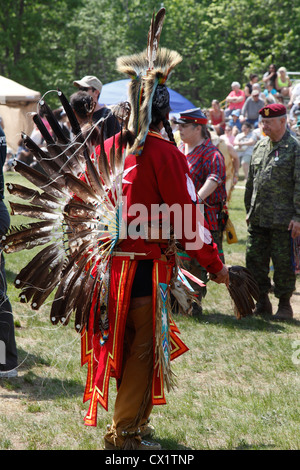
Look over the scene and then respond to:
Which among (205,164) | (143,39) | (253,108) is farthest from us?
(143,39)

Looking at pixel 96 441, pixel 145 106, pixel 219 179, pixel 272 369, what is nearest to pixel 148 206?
pixel 145 106

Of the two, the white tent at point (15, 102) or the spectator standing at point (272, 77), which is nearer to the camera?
the white tent at point (15, 102)

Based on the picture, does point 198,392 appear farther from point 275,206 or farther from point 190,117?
point 190,117

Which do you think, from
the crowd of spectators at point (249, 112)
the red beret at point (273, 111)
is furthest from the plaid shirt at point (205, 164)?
the crowd of spectators at point (249, 112)

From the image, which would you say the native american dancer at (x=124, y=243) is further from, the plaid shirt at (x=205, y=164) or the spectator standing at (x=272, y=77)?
the spectator standing at (x=272, y=77)

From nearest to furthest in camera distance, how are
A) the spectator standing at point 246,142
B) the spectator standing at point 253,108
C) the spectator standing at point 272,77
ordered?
the spectator standing at point 246,142
the spectator standing at point 253,108
the spectator standing at point 272,77

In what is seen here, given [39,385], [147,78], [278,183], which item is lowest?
[39,385]

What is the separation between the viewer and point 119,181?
2.95 meters

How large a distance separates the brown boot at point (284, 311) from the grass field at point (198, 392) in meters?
0.07

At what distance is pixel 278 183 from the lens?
557 centimetres

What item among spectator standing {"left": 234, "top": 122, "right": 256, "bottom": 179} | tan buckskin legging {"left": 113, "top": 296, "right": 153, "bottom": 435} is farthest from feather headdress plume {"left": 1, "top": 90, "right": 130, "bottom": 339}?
spectator standing {"left": 234, "top": 122, "right": 256, "bottom": 179}

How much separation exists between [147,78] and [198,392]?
2.07 m

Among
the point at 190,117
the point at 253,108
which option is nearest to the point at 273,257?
the point at 190,117

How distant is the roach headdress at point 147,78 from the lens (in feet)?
9.73
